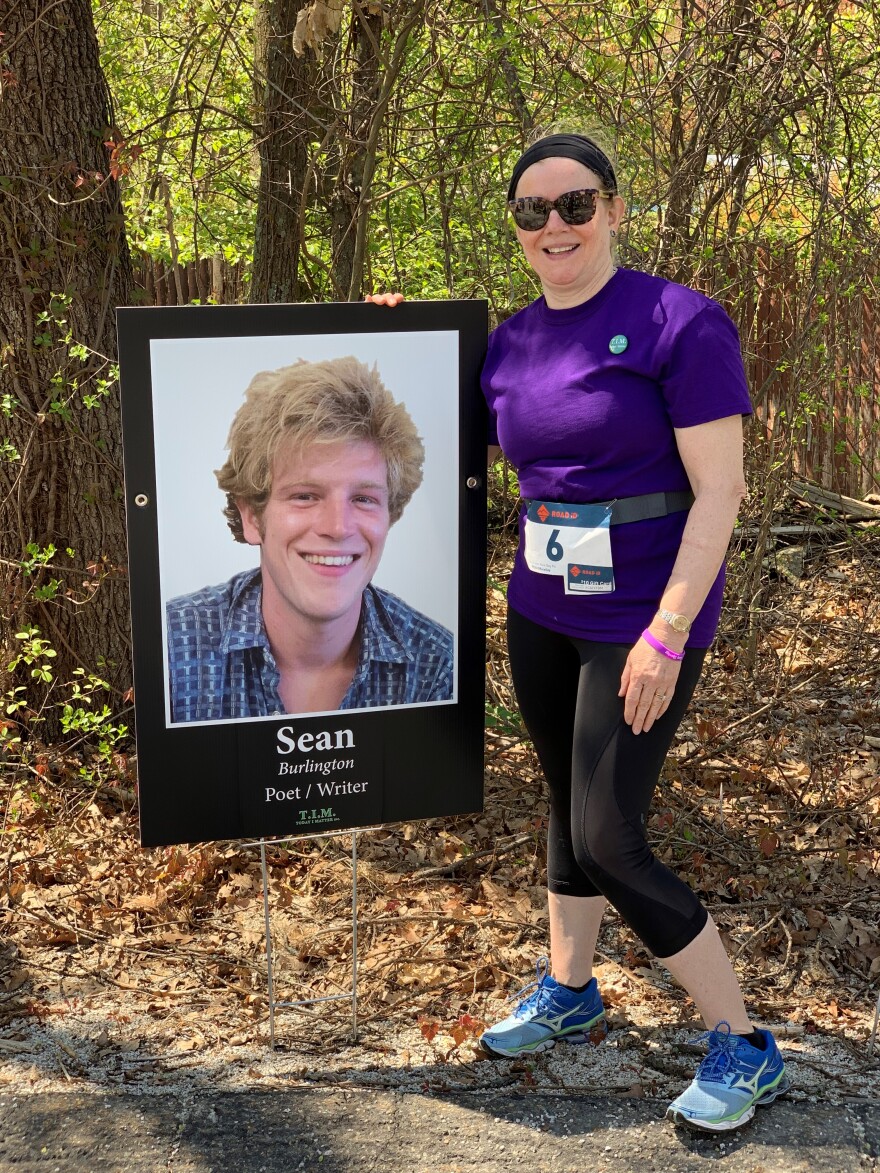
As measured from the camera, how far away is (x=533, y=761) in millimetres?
4863

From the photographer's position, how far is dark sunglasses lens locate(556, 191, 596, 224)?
2.72m

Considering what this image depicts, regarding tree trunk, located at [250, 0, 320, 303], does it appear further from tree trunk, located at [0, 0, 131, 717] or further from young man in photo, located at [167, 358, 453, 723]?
young man in photo, located at [167, 358, 453, 723]

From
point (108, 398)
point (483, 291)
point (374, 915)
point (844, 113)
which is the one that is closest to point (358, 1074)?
point (374, 915)

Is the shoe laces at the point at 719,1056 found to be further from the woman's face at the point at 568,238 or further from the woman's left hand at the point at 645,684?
the woman's face at the point at 568,238

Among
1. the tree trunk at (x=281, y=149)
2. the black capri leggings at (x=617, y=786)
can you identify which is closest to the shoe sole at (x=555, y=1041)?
the black capri leggings at (x=617, y=786)

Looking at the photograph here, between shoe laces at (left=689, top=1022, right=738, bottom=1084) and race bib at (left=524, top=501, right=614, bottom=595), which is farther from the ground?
race bib at (left=524, top=501, right=614, bottom=595)

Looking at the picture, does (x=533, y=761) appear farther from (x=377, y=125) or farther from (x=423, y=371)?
(x=377, y=125)

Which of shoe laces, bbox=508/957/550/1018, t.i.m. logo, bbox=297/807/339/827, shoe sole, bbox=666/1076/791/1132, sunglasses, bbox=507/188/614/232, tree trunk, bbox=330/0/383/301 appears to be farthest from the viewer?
tree trunk, bbox=330/0/383/301

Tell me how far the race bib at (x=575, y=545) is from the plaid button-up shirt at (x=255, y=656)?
471mm

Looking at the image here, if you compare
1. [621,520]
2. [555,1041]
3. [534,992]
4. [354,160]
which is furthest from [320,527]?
[354,160]

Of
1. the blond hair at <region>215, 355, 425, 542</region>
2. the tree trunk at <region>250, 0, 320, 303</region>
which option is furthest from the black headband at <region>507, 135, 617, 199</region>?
the tree trunk at <region>250, 0, 320, 303</region>

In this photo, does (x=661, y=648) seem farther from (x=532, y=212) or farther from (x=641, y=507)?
(x=532, y=212)

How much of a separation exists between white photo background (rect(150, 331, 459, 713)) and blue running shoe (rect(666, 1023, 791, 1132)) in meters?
1.30

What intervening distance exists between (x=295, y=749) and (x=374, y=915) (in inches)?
43.9
